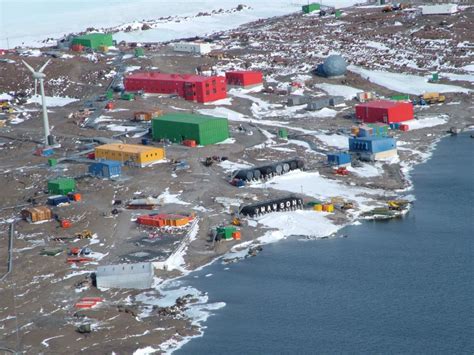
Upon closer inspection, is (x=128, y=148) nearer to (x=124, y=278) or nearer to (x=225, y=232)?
(x=225, y=232)

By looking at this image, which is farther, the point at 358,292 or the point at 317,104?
the point at 317,104

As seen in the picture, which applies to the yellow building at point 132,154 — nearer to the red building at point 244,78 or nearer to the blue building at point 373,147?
the blue building at point 373,147

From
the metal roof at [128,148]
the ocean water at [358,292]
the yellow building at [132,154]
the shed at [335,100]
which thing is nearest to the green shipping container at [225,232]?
the ocean water at [358,292]

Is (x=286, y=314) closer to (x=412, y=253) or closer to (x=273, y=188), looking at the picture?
(x=412, y=253)

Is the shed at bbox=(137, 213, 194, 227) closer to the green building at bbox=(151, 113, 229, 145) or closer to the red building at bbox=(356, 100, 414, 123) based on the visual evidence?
the green building at bbox=(151, 113, 229, 145)

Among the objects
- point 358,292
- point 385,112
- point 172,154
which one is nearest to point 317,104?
point 385,112

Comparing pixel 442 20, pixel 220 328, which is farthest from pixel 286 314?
pixel 442 20

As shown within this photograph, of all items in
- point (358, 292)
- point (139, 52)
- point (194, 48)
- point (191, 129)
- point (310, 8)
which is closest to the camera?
point (358, 292)
